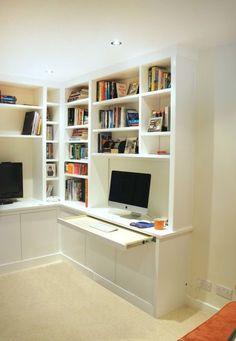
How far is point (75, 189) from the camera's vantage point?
4172mm

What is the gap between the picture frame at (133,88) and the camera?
10.6ft

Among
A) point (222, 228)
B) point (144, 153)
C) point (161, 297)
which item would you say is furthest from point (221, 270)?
point (144, 153)

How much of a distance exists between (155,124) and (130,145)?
48 cm

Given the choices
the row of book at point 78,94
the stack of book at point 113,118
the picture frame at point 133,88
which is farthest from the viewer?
the row of book at point 78,94

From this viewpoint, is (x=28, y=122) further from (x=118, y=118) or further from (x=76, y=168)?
(x=118, y=118)

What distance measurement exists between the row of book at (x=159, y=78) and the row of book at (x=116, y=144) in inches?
24.5

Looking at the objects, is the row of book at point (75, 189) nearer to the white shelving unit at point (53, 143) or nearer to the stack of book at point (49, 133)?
the white shelving unit at point (53, 143)

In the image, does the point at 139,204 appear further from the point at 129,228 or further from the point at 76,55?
the point at 76,55

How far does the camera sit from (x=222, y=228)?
107 inches

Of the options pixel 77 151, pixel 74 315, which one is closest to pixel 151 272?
pixel 74 315

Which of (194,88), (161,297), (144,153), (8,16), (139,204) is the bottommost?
(161,297)

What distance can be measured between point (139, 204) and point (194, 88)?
4.07 ft

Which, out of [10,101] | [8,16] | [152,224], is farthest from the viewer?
[10,101]

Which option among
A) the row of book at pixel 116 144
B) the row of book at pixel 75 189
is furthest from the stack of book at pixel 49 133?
the row of book at pixel 116 144
